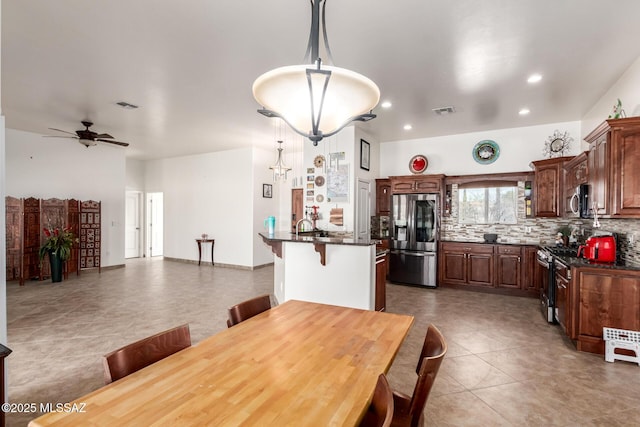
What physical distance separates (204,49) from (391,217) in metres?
4.31

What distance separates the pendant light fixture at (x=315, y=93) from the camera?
148 cm

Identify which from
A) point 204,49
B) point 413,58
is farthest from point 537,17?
point 204,49

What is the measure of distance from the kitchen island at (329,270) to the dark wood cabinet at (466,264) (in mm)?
2564

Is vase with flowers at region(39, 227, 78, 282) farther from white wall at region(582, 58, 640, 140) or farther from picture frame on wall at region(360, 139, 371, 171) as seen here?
white wall at region(582, 58, 640, 140)

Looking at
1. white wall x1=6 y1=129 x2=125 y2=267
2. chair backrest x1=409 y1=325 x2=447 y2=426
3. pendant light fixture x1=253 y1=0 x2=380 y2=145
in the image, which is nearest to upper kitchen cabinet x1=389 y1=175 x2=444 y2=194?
pendant light fixture x1=253 y1=0 x2=380 y2=145

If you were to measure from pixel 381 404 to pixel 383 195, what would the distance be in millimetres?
5757

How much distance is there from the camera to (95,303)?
477cm

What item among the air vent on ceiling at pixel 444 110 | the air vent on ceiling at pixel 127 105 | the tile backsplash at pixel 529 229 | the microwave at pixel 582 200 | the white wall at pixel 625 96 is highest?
the air vent on ceiling at pixel 127 105

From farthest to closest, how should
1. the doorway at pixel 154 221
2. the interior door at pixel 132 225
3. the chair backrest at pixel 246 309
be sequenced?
the doorway at pixel 154 221 < the interior door at pixel 132 225 < the chair backrest at pixel 246 309

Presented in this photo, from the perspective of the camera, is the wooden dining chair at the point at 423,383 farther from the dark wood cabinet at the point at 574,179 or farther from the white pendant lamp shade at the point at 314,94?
the dark wood cabinet at the point at 574,179

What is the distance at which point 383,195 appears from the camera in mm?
6598

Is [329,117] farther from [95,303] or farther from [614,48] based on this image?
[95,303]

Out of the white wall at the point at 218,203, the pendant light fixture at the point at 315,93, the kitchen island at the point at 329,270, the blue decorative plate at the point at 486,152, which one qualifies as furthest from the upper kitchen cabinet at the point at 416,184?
the pendant light fixture at the point at 315,93

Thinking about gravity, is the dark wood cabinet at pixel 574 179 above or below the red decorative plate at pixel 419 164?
below
